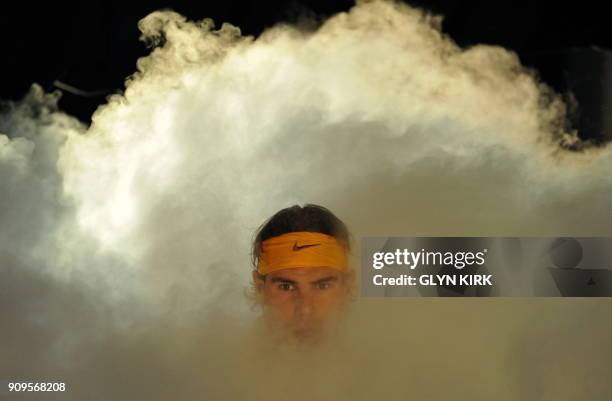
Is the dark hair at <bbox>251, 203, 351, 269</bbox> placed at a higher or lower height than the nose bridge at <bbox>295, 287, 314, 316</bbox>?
higher

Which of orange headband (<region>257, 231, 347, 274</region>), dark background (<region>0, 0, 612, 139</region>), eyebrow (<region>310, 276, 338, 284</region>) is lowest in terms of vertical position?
eyebrow (<region>310, 276, 338, 284</region>)

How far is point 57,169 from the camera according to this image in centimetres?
304

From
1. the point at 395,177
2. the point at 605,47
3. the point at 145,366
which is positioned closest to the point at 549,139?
the point at 605,47

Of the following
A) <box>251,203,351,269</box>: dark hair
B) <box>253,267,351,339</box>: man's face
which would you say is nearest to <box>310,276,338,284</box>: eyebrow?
<box>253,267,351,339</box>: man's face

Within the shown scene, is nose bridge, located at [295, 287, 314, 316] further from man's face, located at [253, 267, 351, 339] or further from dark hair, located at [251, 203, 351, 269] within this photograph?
dark hair, located at [251, 203, 351, 269]

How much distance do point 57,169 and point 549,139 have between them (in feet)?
6.37

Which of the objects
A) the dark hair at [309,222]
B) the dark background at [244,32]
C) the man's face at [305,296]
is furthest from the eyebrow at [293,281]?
the dark background at [244,32]

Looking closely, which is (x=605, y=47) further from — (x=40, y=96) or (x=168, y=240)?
(x=40, y=96)

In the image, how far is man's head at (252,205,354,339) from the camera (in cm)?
298

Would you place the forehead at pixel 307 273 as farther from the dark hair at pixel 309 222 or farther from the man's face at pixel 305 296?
the dark hair at pixel 309 222

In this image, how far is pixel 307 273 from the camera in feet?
9.77

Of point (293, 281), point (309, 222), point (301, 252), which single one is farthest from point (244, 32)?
point (293, 281)

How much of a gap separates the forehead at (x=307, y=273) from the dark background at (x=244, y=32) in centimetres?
95

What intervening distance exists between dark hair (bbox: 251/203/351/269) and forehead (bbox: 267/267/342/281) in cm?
12
